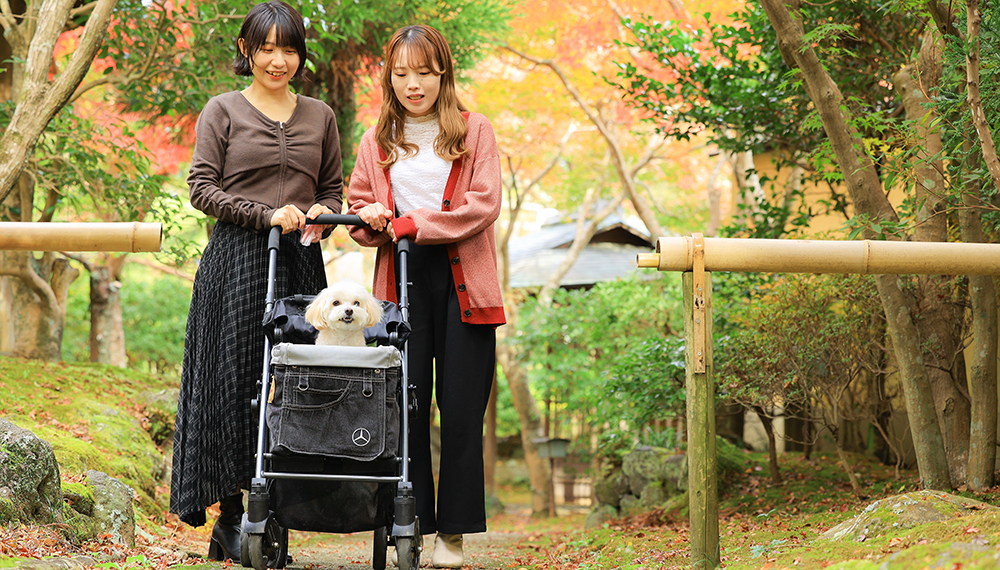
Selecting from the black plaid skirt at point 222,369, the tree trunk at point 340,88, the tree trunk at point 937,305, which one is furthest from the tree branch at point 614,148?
the black plaid skirt at point 222,369

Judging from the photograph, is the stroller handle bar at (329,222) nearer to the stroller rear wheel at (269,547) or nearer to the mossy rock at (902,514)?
the stroller rear wheel at (269,547)

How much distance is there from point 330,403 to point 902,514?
205 centimetres

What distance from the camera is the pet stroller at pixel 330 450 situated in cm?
270

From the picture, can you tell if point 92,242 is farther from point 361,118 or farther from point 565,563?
point 361,118

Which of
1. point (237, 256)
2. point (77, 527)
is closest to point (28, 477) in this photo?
point (77, 527)

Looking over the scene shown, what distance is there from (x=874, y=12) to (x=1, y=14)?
5.63 metres

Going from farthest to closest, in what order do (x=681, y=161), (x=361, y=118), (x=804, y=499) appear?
(x=681, y=161) → (x=361, y=118) → (x=804, y=499)

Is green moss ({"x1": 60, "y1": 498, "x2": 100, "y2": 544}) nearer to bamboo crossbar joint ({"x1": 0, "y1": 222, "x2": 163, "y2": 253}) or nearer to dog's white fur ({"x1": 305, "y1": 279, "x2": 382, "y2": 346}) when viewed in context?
bamboo crossbar joint ({"x1": 0, "y1": 222, "x2": 163, "y2": 253})

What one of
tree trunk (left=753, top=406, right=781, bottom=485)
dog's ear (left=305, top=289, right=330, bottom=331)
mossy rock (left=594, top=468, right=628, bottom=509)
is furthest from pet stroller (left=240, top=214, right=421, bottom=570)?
mossy rock (left=594, top=468, right=628, bottom=509)

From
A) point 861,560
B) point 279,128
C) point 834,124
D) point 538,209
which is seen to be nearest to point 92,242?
point 279,128

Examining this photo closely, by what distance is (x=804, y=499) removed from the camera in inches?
213

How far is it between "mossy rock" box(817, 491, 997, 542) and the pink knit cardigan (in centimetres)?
150

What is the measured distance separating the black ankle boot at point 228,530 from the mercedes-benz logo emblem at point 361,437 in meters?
0.91

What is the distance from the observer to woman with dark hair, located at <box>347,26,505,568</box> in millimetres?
3303
